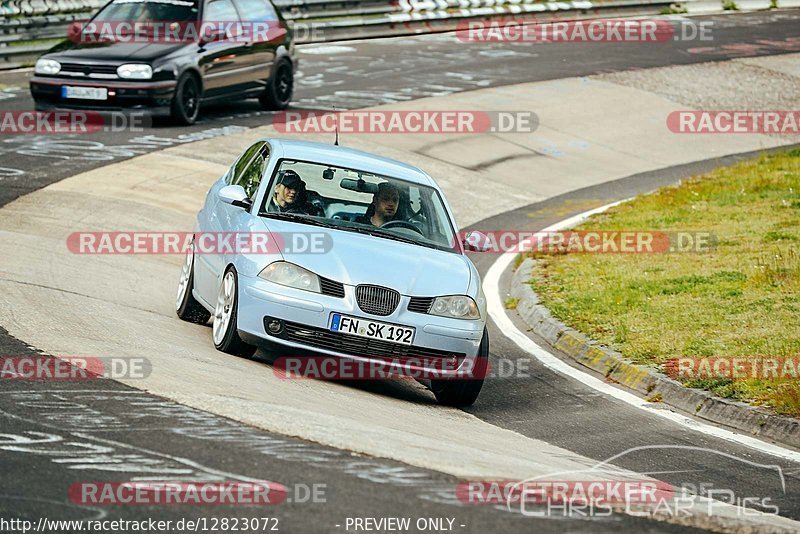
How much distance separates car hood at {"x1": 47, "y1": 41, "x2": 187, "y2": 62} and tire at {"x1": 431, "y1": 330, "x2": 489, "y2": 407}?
36.5 ft

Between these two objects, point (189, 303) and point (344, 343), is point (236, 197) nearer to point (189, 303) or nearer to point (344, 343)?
point (189, 303)

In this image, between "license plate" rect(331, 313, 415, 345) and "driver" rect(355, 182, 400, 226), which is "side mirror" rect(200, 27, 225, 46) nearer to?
"driver" rect(355, 182, 400, 226)

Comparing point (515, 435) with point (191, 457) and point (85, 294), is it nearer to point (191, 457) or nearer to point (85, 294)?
point (191, 457)

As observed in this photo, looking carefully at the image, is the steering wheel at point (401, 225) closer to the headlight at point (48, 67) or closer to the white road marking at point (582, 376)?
the white road marking at point (582, 376)

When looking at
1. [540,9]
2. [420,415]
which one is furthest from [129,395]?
[540,9]

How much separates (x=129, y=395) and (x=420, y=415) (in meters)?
2.12

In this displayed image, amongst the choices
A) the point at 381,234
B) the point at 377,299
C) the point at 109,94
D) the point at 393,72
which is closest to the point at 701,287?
the point at 381,234

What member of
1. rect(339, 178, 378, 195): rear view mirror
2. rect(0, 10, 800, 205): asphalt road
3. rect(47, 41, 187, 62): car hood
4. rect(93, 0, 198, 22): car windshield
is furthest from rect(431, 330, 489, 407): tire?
rect(93, 0, 198, 22): car windshield

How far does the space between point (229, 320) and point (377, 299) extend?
115 centimetres

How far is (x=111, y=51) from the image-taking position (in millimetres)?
19219

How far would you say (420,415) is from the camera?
8680 millimetres

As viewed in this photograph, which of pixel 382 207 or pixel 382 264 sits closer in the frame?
pixel 382 264

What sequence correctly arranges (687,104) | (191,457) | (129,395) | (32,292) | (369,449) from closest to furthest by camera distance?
(191,457) < (369,449) < (129,395) < (32,292) < (687,104)

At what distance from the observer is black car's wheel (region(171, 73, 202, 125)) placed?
19656 mm
